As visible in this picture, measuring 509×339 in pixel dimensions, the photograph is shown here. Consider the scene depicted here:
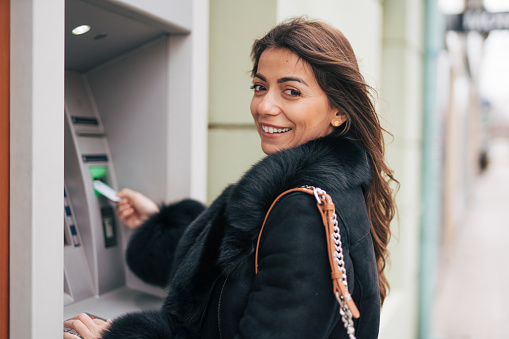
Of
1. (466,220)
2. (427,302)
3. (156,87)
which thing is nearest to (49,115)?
(156,87)

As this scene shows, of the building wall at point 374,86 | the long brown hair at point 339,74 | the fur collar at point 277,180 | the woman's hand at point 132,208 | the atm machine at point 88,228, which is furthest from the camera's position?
the building wall at point 374,86

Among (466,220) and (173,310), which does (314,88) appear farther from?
(466,220)

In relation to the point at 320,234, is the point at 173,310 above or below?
below

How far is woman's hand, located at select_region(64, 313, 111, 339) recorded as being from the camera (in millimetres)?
1478

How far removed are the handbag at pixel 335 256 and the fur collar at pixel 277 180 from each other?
0.07 metres

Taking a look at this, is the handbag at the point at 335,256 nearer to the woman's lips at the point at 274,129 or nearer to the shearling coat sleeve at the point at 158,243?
the woman's lips at the point at 274,129

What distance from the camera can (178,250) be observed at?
1.63m

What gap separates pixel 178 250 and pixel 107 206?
0.57 meters

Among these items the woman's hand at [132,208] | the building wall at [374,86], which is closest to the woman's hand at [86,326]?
the woman's hand at [132,208]

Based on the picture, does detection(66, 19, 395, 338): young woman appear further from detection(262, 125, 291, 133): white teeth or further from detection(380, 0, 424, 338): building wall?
detection(380, 0, 424, 338): building wall

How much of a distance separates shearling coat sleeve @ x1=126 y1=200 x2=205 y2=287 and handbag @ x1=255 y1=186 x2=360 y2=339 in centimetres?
89

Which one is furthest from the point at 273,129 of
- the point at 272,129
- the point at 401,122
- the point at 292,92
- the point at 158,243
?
the point at 401,122

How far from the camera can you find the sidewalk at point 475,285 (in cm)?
505

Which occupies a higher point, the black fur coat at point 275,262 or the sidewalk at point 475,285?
the black fur coat at point 275,262
